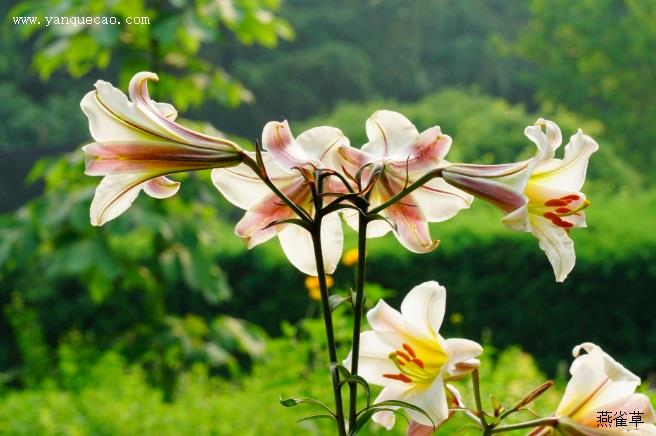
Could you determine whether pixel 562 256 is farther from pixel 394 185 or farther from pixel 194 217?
pixel 194 217

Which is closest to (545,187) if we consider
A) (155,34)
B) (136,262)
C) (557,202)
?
(557,202)

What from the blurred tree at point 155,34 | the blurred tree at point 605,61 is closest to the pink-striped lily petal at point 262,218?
the blurred tree at point 155,34

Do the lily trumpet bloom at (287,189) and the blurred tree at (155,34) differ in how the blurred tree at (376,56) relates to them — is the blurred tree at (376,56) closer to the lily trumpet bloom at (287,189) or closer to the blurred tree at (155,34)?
the blurred tree at (155,34)

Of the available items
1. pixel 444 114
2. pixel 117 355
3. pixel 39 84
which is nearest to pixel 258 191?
pixel 117 355

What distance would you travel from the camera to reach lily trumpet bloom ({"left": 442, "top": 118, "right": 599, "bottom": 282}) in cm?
68

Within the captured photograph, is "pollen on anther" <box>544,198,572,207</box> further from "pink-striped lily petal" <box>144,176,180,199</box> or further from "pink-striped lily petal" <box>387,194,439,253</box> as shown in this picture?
"pink-striped lily petal" <box>144,176,180,199</box>

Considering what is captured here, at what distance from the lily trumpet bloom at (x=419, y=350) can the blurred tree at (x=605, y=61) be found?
12160 millimetres

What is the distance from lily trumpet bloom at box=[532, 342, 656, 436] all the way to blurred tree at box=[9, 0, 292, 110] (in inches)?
94.9

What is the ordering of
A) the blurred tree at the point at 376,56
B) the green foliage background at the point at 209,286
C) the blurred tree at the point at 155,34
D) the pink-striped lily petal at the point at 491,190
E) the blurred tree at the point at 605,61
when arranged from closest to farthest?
1. the pink-striped lily petal at the point at 491,190
2. the green foliage background at the point at 209,286
3. the blurred tree at the point at 155,34
4. the blurred tree at the point at 605,61
5. the blurred tree at the point at 376,56

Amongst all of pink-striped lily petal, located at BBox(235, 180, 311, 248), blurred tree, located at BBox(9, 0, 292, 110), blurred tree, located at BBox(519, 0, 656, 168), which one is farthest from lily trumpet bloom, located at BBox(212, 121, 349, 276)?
blurred tree, located at BBox(519, 0, 656, 168)

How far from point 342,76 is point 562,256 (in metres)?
13.1

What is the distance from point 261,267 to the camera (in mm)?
5168

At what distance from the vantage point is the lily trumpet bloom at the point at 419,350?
719 millimetres

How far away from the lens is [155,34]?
3.13m
